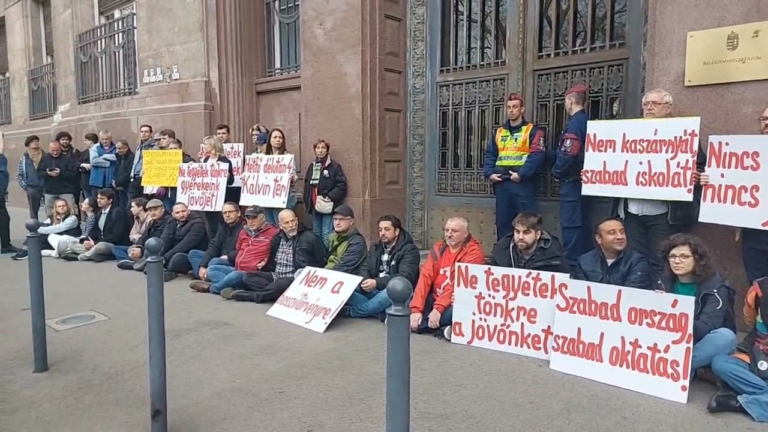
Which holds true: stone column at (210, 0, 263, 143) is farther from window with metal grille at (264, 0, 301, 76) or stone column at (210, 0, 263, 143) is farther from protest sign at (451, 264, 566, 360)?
protest sign at (451, 264, 566, 360)

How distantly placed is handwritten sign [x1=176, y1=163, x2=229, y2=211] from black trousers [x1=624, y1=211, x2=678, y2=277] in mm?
5168

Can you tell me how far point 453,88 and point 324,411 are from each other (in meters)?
4.97

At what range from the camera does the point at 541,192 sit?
21.8ft

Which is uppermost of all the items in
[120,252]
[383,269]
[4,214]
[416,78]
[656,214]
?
[416,78]

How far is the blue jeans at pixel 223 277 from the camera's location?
633cm

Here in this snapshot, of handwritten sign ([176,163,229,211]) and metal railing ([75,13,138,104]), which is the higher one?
metal railing ([75,13,138,104])

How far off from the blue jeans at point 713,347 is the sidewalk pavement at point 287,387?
0.21 meters

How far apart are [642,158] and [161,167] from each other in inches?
267

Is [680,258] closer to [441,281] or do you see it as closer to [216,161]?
[441,281]

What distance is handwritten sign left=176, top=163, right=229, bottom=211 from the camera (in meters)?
7.93

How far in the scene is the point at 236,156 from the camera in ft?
27.9

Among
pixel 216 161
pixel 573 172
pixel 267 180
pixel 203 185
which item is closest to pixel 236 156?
pixel 216 161

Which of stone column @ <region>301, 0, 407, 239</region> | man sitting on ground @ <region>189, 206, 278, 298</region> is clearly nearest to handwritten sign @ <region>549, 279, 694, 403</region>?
man sitting on ground @ <region>189, 206, 278, 298</region>

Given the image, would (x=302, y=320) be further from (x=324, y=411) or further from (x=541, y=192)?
(x=541, y=192)
